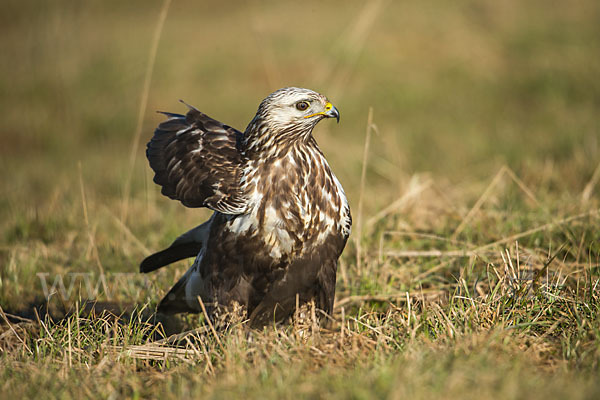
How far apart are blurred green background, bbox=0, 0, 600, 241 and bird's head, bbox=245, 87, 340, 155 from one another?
2.66 meters

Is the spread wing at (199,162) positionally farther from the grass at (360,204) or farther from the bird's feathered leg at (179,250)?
the grass at (360,204)

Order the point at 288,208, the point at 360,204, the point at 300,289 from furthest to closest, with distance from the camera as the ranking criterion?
the point at 360,204 < the point at 300,289 < the point at 288,208

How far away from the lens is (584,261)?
12.6 feet

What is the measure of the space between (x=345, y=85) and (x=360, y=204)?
706 centimetres

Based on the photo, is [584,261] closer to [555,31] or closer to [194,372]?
[194,372]

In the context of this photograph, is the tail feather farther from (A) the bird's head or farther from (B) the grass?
(A) the bird's head

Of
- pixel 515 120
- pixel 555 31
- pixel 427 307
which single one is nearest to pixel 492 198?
pixel 427 307

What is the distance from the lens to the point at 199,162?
11.2ft

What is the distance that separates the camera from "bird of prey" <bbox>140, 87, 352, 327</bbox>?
3.23m

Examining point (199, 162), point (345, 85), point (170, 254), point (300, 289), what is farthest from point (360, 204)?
point (345, 85)

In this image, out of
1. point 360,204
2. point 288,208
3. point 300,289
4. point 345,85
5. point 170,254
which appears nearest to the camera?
point 288,208

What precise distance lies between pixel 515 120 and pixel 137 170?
220 inches

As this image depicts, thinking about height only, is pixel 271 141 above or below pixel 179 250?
above

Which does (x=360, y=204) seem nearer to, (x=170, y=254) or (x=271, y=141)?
(x=271, y=141)
